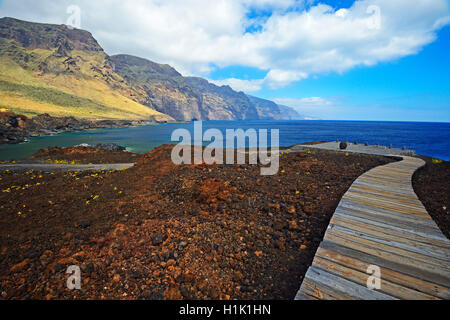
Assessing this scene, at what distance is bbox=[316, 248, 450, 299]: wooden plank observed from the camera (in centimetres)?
270

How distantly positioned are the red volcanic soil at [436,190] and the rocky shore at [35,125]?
6115 cm

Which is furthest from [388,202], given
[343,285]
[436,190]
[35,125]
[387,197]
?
[35,125]

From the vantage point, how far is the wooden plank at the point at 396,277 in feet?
8.84

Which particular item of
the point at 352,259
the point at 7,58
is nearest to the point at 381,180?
the point at 352,259

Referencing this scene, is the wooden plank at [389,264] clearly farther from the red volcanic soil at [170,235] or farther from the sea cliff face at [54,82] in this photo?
the sea cliff face at [54,82]

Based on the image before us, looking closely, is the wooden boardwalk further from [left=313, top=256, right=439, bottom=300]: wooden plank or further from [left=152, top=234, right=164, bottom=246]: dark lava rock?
[left=152, top=234, right=164, bottom=246]: dark lava rock

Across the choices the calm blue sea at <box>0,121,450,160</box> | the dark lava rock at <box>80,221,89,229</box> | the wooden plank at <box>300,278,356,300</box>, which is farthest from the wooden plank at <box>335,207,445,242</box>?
the calm blue sea at <box>0,121,450,160</box>

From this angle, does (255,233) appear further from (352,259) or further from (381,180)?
(381,180)

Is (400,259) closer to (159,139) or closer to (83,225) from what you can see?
(83,225)

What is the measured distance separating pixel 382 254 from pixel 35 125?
8737 centimetres

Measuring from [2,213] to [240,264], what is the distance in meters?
7.65

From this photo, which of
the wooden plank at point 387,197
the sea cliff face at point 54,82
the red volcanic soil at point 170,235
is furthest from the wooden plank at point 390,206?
the sea cliff face at point 54,82

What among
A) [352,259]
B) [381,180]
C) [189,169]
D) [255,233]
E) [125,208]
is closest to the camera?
[352,259]
